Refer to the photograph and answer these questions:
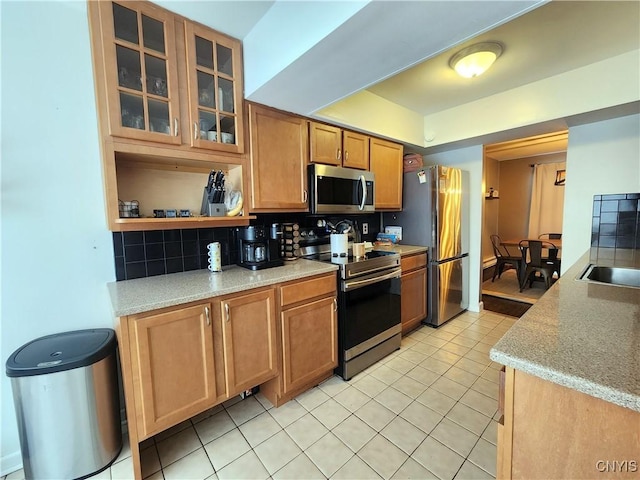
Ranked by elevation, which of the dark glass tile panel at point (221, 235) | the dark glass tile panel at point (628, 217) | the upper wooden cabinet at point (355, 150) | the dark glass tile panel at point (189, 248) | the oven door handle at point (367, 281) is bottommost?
the oven door handle at point (367, 281)

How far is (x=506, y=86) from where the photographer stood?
8.27ft

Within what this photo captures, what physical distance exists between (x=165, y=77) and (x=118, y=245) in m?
1.05

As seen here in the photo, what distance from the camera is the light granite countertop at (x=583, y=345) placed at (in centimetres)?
63

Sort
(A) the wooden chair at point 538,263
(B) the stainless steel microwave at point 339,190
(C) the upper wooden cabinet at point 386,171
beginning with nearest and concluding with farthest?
(B) the stainless steel microwave at point 339,190, (C) the upper wooden cabinet at point 386,171, (A) the wooden chair at point 538,263

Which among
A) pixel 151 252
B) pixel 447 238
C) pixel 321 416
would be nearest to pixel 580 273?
pixel 447 238

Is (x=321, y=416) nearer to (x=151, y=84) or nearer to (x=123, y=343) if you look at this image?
(x=123, y=343)

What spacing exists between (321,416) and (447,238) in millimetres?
2219

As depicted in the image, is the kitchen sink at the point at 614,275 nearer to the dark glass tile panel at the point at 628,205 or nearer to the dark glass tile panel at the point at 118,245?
the dark glass tile panel at the point at 628,205

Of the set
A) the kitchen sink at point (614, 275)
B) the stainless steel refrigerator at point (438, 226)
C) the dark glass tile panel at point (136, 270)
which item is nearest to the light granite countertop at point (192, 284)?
the dark glass tile panel at point (136, 270)

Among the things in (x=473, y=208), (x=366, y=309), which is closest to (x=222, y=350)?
(x=366, y=309)

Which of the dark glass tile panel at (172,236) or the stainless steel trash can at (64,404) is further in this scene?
the dark glass tile panel at (172,236)

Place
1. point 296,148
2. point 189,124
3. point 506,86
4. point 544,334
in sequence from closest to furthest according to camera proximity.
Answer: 1. point 544,334
2. point 189,124
3. point 296,148
4. point 506,86

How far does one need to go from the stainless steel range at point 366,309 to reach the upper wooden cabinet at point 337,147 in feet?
2.73

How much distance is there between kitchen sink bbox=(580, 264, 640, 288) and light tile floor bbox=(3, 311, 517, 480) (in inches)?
39.3
